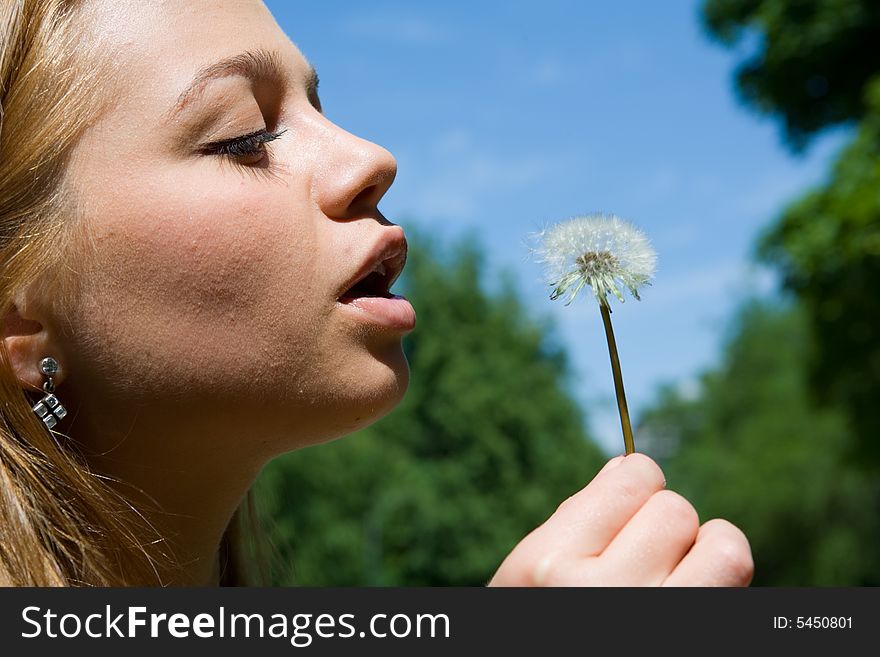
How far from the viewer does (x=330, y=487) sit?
85.2 feet

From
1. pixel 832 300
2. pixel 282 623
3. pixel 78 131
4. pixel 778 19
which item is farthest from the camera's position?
pixel 778 19

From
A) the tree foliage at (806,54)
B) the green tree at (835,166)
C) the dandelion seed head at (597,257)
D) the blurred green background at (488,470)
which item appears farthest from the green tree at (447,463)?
the dandelion seed head at (597,257)

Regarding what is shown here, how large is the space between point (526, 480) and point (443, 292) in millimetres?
6676

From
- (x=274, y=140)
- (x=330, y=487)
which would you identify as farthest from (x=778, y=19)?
(x=330, y=487)

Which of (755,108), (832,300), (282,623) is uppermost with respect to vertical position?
(755,108)

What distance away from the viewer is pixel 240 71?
1812 mm

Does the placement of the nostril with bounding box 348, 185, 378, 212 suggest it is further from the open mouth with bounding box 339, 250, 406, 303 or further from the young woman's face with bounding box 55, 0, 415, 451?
the open mouth with bounding box 339, 250, 406, 303

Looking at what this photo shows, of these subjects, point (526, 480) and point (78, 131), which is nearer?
point (78, 131)

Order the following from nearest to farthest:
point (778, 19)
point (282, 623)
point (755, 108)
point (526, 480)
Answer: point (282, 623) < point (778, 19) < point (755, 108) < point (526, 480)

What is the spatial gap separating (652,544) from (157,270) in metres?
0.98

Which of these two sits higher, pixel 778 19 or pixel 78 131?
pixel 778 19

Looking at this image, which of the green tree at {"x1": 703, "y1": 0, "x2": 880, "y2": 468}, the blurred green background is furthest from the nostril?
the blurred green background

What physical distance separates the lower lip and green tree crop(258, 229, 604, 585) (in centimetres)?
2303

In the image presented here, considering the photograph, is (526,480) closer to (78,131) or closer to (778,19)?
(778,19)
